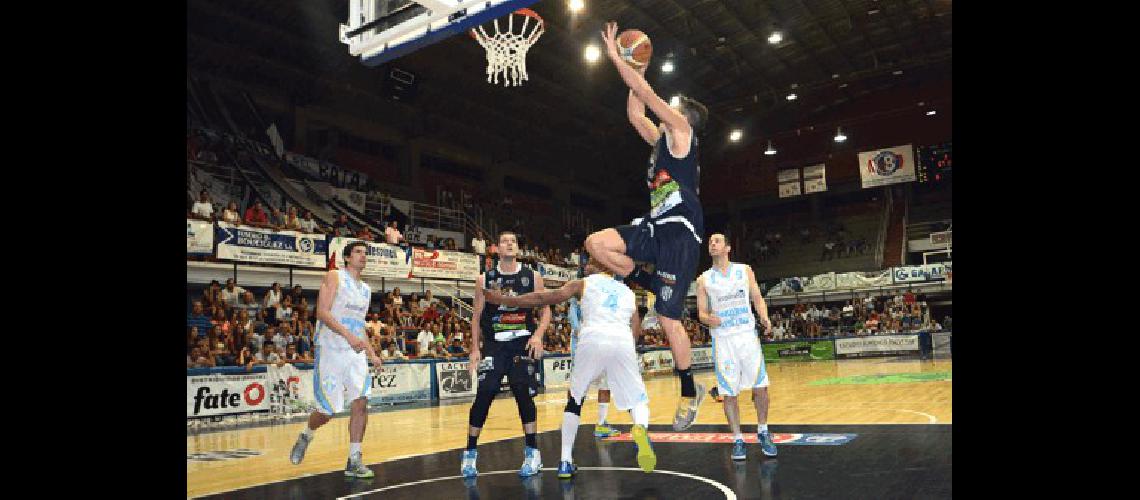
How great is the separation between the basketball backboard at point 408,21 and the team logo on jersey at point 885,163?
26506 mm

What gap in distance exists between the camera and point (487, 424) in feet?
35.6

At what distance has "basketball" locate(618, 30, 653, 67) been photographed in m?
4.64

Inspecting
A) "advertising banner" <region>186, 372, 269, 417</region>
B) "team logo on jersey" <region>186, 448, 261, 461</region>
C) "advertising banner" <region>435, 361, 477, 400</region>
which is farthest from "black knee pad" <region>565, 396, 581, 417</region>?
"advertising banner" <region>435, 361, 477, 400</region>

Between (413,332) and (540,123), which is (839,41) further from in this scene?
(413,332)

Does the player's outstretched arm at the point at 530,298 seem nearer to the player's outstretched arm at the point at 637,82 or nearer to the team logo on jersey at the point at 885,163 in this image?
the player's outstretched arm at the point at 637,82

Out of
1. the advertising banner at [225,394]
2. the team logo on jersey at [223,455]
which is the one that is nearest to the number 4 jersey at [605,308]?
the team logo on jersey at [223,455]

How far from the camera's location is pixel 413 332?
707 inches

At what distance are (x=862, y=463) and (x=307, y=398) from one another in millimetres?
10121

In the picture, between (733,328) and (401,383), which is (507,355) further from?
(401,383)

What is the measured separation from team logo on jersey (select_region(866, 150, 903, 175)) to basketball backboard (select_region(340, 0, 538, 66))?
26506mm

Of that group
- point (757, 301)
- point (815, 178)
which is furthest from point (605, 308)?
point (815, 178)

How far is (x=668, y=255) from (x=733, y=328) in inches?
86.8
